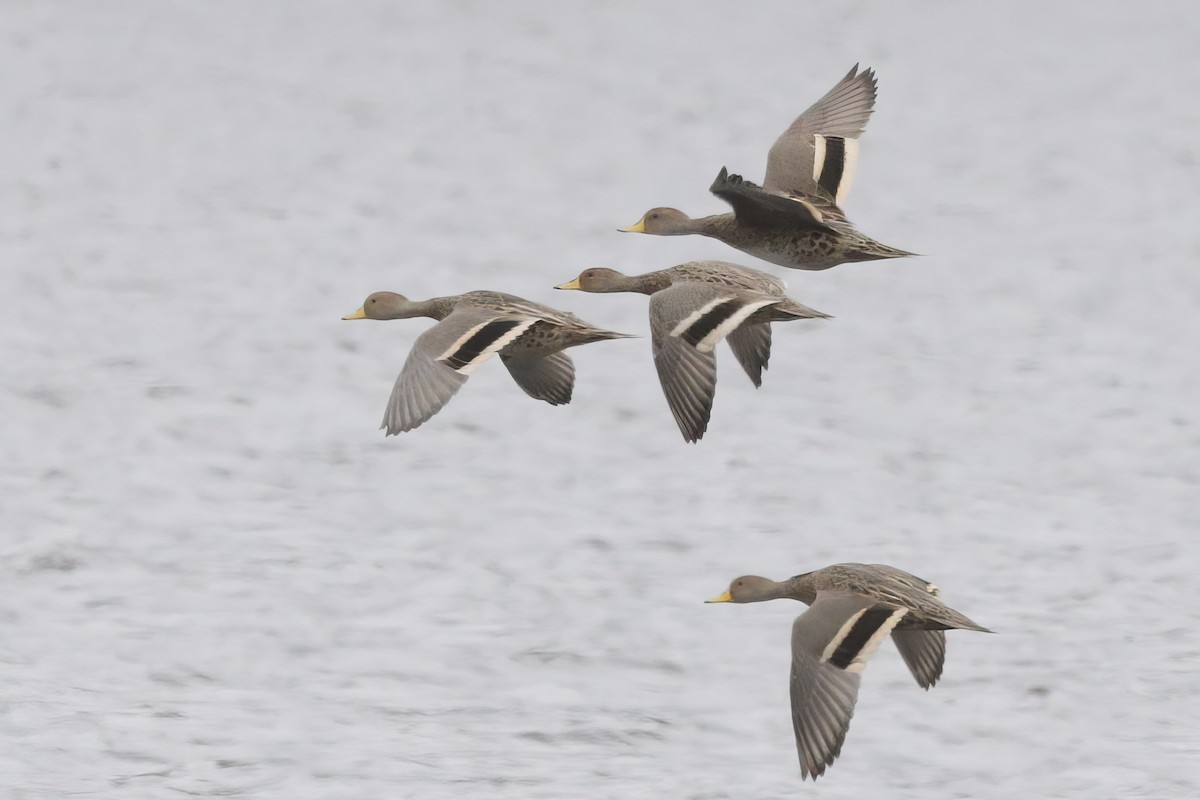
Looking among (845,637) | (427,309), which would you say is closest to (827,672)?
(845,637)

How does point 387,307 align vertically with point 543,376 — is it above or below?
above

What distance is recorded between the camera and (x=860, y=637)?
689 cm

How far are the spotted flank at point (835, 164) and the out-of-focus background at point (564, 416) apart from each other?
255 cm

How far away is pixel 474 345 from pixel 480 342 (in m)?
0.04

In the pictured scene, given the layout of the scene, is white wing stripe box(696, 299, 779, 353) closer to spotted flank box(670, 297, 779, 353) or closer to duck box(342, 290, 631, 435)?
spotted flank box(670, 297, 779, 353)

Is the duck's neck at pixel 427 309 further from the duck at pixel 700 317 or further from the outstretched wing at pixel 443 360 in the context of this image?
the duck at pixel 700 317

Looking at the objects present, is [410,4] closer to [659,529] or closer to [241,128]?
[241,128]

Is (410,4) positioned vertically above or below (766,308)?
above

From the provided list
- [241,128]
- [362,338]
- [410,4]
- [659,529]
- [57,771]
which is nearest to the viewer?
[57,771]

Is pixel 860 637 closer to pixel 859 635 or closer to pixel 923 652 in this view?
pixel 859 635

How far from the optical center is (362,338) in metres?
13.8

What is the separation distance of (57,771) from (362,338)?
531cm

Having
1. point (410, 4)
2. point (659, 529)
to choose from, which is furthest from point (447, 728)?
point (410, 4)

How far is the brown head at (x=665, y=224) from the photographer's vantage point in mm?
8461
